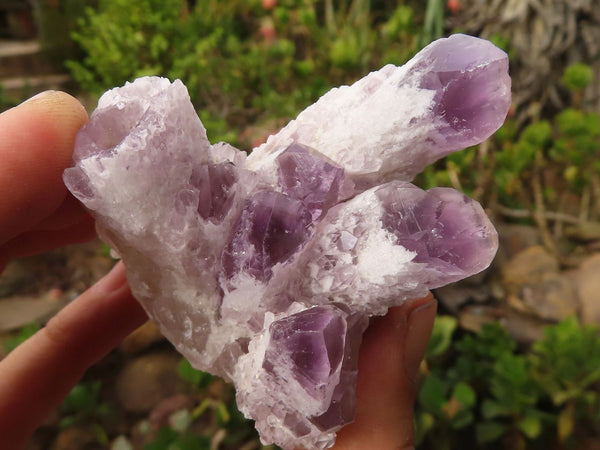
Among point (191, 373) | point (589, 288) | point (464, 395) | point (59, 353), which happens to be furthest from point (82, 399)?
point (589, 288)

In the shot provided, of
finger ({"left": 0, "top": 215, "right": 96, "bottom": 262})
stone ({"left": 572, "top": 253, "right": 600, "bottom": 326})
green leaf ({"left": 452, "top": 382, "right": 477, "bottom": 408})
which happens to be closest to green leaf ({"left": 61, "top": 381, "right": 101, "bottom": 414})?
finger ({"left": 0, "top": 215, "right": 96, "bottom": 262})

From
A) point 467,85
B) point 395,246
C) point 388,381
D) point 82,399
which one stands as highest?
point 467,85

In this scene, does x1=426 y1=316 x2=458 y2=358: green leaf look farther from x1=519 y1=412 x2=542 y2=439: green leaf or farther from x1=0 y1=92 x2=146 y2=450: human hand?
x1=0 y1=92 x2=146 y2=450: human hand

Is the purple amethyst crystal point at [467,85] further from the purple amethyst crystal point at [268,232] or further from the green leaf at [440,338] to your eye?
the green leaf at [440,338]

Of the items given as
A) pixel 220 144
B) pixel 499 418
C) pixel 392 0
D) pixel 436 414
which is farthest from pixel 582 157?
pixel 220 144

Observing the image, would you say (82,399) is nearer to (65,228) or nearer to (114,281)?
(114,281)

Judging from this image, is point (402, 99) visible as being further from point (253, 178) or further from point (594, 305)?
point (594, 305)
